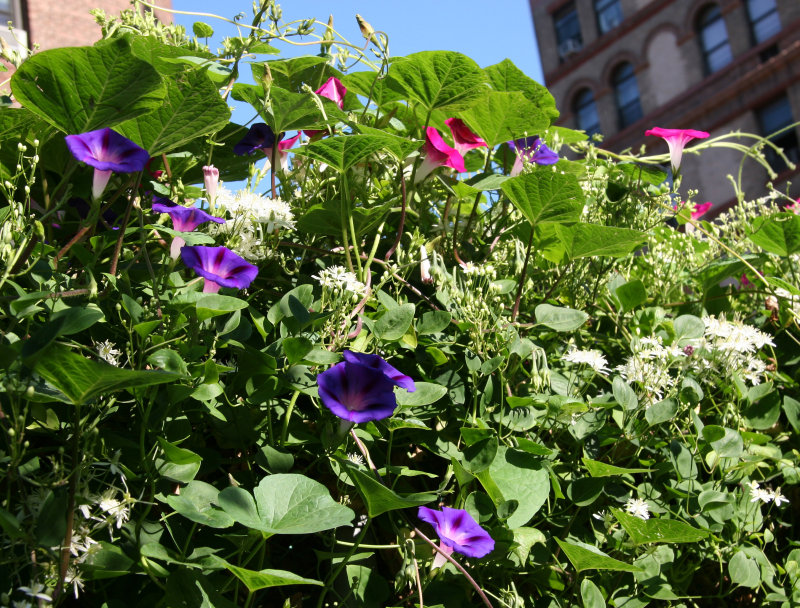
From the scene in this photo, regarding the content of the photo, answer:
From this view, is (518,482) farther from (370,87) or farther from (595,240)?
(370,87)

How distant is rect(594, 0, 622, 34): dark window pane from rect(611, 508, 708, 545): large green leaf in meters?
20.9

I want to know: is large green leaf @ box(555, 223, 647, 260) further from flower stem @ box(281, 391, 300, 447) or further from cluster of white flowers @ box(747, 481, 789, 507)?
flower stem @ box(281, 391, 300, 447)

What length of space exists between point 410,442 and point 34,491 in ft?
A: 1.52

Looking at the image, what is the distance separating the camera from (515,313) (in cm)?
114

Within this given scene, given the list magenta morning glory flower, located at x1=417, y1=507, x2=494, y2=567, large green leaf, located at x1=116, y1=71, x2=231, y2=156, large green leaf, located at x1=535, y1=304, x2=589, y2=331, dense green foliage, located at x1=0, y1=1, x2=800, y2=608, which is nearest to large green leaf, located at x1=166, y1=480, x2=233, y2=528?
dense green foliage, located at x1=0, y1=1, x2=800, y2=608

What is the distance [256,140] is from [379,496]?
643 millimetres

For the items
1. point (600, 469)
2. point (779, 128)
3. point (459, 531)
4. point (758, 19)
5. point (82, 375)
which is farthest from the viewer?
point (758, 19)

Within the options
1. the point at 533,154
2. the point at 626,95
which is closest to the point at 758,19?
the point at 626,95

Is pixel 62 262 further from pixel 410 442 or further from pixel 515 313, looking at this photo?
pixel 515 313

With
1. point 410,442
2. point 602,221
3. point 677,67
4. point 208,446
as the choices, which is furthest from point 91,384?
point 677,67

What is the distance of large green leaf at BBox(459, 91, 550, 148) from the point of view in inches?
47.2

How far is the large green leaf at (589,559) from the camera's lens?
890 millimetres

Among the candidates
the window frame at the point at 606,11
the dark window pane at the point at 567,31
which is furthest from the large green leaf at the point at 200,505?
the dark window pane at the point at 567,31

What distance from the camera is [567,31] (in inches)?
827
